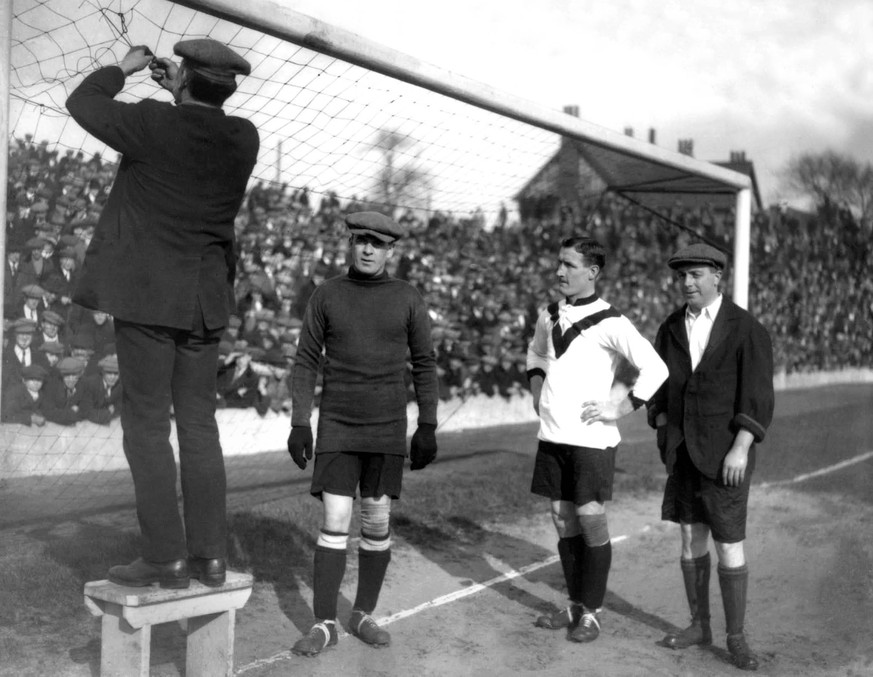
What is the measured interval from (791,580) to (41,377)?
4.86 metres

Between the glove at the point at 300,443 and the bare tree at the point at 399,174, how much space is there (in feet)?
9.12

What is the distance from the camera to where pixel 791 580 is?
265 inches

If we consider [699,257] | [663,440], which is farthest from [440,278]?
[699,257]

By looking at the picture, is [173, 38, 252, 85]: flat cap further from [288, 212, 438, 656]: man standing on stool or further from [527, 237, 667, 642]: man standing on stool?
[527, 237, 667, 642]: man standing on stool

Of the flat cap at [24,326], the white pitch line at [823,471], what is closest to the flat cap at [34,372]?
the flat cap at [24,326]

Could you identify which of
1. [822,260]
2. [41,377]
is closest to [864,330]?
[822,260]

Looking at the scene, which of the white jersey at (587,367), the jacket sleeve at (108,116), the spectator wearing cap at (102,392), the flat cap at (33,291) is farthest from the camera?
the spectator wearing cap at (102,392)

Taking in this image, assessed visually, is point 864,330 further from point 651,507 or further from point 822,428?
point 651,507

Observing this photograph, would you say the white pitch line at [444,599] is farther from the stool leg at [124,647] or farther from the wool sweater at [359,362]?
the wool sweater at [359,362]

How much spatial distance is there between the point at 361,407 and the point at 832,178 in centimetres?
3381

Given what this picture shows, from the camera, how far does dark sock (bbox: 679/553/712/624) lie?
5.38m

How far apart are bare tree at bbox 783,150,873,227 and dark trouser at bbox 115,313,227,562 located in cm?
3153

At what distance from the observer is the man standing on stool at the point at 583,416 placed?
17.7 feet

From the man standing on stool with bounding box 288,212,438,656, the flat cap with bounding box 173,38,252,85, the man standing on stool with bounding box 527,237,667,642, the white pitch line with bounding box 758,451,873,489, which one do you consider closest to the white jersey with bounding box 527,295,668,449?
the man standing on stool with bounding box 527,237,667,642
